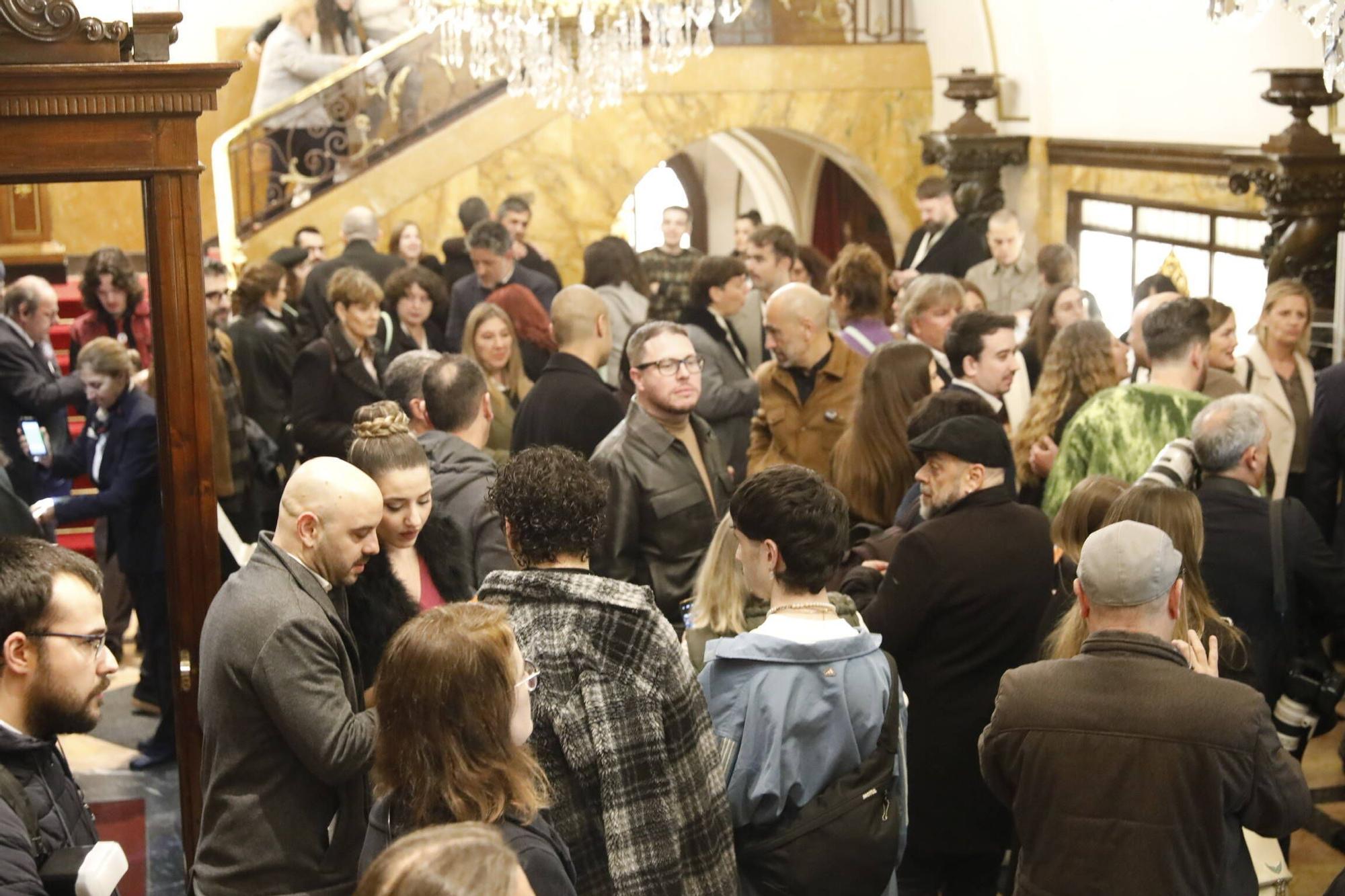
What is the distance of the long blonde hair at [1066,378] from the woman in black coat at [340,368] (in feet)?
8.73

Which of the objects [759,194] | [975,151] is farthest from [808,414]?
[759,194]

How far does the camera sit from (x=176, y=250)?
3.66 metres

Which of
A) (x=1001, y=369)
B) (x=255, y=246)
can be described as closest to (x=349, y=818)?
(x=1001, y=369)

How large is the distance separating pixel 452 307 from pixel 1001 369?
331cm

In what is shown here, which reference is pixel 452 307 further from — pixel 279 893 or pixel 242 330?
pixel 279 893

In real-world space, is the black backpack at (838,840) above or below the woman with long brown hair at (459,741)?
below

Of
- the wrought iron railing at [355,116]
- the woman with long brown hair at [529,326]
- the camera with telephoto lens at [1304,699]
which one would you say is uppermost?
the wrought iron railing at [355,116]

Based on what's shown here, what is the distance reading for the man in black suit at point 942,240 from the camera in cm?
973

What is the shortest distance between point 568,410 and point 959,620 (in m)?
1.86

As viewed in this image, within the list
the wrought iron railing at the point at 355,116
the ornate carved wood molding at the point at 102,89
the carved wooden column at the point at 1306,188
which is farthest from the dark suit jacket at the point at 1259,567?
the wrought iron railing at the point at 355,116

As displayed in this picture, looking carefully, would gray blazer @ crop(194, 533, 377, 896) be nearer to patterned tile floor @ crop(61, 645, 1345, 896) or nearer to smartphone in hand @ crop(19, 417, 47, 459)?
patterned tile floor @ crop(61, 645, 1345, 896)

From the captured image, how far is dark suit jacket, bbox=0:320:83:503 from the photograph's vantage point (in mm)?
6477

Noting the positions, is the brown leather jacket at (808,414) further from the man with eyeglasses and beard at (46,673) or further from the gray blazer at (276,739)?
the man with eyeglasses and beard at (46,673)

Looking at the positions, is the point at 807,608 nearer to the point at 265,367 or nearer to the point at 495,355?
the point at 495,355
